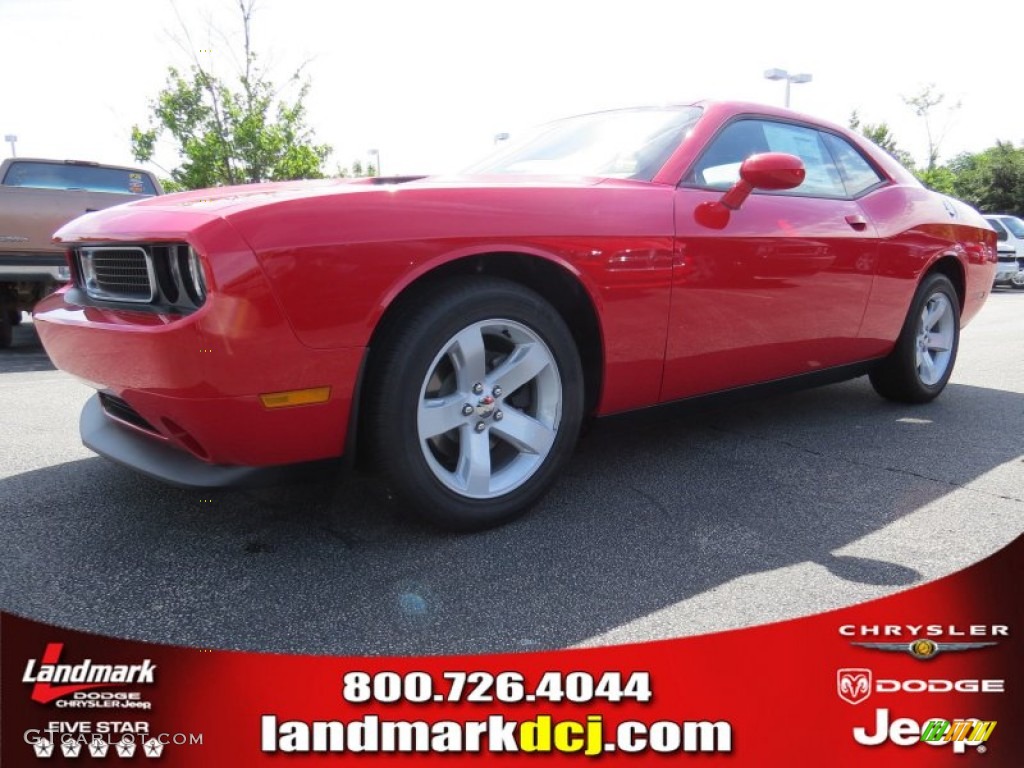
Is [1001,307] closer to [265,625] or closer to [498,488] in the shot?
[498,488]

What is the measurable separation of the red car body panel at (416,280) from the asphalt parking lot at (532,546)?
1.10 ft

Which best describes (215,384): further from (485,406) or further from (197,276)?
(485,406)

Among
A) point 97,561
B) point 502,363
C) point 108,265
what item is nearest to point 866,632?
point 502,363

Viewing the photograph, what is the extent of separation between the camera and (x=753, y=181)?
2.75 m

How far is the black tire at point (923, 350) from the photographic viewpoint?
3945 mm

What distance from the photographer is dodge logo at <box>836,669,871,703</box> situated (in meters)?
1.45

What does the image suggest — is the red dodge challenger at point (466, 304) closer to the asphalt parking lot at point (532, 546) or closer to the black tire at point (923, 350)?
the asphalt parking lot at point (532, 546)

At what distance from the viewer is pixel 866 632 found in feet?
5.19

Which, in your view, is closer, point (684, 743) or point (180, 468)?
point (684, 743)

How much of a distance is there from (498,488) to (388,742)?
1067 mm

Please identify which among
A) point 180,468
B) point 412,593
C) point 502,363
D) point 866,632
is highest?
point 502,363

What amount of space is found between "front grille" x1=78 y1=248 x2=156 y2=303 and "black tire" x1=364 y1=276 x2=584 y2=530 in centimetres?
65

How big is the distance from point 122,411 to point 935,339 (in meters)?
3.95
